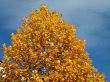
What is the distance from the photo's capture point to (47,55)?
3231cm

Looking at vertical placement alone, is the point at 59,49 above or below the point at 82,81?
above

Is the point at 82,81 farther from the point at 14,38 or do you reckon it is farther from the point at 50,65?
the point at 14,38

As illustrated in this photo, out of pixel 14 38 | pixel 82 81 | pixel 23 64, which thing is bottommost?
pixel 82 81

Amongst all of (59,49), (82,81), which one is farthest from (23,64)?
(82,81)

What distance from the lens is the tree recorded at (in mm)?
31641

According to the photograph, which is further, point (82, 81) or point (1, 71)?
point (1, 71)

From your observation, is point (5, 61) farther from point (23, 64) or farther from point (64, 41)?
point (64, 41)

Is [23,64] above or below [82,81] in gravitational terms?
above

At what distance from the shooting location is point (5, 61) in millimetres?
33906

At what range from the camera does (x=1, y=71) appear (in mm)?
34281

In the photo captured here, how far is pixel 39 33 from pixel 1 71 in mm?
5232

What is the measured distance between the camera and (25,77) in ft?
106

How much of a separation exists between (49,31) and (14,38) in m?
3.37

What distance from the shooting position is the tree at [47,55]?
1246 inches
